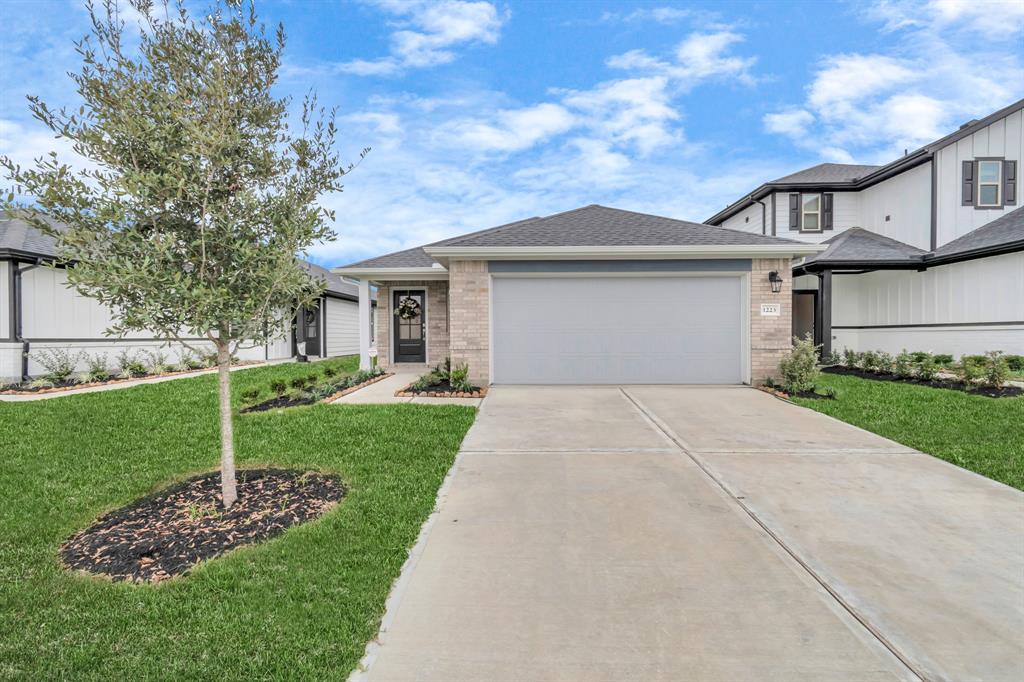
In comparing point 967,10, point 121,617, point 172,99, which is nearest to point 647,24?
point 967,10

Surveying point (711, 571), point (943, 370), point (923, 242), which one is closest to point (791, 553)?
point (711, 571)

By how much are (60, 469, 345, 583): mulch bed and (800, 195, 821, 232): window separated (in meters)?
16.7

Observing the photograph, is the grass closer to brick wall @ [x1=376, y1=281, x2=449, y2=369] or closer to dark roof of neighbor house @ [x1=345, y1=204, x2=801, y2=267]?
dark roof of neighbor house @ [x1=345, y1=204, x2=801, y2=267]

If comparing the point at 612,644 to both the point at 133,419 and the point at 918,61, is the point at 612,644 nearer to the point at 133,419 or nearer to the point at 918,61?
the point at 133,419

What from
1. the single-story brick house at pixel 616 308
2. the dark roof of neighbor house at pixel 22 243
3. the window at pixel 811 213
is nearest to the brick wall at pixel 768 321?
the single-story brick house at pixel 616 308

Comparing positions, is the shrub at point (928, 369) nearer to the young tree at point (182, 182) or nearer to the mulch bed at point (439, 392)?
the mulch bed at point (439, 392)

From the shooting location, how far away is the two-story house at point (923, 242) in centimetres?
1167

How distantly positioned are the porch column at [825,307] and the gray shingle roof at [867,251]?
49 centimetres

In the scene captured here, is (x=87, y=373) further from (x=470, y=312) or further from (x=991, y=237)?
(x=991, y=237)

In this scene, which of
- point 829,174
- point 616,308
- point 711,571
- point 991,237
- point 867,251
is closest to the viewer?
point 711,571

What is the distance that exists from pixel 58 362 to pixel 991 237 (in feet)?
73.8

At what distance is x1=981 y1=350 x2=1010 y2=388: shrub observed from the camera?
8.62 m

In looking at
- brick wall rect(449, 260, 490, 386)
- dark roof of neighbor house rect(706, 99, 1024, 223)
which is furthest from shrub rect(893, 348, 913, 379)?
brick wall rect(449, 260, 490, 386)

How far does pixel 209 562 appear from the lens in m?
3.00
